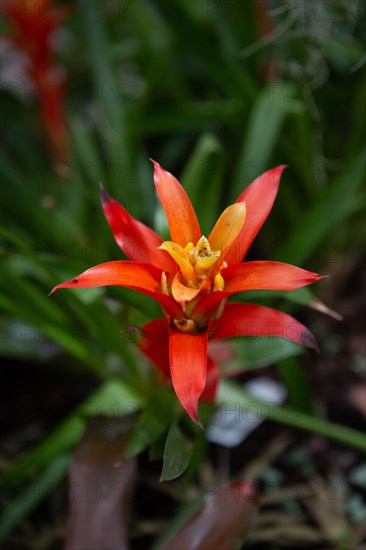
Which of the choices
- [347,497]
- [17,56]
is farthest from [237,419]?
[17,56]

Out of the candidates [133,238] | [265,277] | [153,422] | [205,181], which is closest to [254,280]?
[265,277]

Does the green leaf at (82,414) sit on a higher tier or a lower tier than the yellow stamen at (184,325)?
lower

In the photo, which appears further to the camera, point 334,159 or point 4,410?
point 334,159

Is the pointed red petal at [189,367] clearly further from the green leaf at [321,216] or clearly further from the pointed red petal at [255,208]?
the green leaf at [321,216]

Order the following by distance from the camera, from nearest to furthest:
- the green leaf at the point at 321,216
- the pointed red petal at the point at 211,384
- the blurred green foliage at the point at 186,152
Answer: the pointed red petal at the point at 211,384 → the blurred green foliage at the point at 186,152 → the green leaf at the point at 321,216

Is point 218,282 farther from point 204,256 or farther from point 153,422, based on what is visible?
point 153,422

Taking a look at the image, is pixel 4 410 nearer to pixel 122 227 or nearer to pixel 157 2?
pixel 122 227

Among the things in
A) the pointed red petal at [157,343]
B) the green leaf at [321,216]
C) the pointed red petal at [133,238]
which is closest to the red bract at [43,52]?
the green leaf at [321,216]
